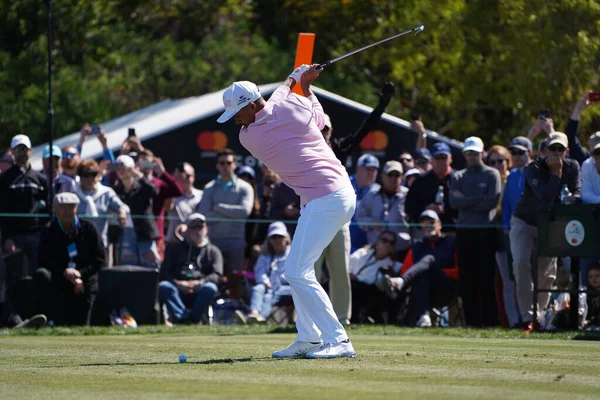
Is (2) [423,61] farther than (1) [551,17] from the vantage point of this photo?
Yes

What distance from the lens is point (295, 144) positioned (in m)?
9.54

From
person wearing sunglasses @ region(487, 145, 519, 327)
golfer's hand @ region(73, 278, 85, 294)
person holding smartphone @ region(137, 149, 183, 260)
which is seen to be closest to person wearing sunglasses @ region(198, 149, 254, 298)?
person holding smartphone @ region(137, 149, 183, 260)

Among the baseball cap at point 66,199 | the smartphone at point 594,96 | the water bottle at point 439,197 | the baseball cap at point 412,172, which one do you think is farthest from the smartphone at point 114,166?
the smartphone at point 594,96

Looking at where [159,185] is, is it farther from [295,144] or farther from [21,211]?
[295,144]

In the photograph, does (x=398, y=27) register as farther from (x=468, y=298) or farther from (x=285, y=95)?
(x=285, y=95)

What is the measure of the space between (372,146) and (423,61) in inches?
423

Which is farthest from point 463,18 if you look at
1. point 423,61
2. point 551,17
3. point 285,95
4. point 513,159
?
point 285,95

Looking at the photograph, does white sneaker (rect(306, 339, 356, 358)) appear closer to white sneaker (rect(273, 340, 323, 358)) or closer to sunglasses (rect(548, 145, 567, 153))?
white sneaker (rect(273, 340, 323, 358))

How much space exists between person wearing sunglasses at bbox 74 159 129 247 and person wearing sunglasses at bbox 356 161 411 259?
3.11 metres

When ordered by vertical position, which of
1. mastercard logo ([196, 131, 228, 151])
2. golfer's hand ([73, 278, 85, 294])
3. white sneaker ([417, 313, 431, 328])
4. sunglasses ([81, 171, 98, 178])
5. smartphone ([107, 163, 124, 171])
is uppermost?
mastercard logo ([196, 131, 228, 151])

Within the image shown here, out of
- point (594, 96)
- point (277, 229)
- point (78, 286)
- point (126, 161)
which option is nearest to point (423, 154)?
point (277, 229)

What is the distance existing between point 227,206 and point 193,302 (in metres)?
1.46

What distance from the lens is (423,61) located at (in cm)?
A: 3259

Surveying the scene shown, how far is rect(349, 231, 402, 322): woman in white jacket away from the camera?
15.9 m
